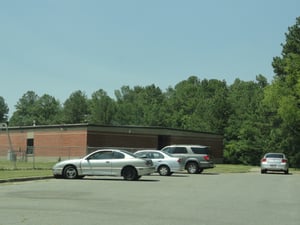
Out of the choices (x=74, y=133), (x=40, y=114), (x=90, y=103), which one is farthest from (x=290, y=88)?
(x=40, y=114)

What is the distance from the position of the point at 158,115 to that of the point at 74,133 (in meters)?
46.5

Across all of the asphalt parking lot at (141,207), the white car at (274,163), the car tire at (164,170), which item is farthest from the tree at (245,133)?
the asphalt parking lot at (141,207)

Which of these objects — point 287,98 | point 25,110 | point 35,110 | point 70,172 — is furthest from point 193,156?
point 25,110

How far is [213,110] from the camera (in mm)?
80562

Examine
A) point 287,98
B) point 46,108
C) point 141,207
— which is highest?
point 46,108

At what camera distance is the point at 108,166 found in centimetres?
2497

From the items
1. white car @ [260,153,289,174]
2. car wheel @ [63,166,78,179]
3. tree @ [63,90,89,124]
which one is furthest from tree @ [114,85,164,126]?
car wheel @ [63,166,78,179]

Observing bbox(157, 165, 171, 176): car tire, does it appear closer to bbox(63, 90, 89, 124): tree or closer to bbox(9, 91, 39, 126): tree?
bbox(63, 90, 89, 124): tree

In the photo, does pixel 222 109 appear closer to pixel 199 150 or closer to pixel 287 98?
pixel 287 98

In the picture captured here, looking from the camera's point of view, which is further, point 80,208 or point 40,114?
point 40,114

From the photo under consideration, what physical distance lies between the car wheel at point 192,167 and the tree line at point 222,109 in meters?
20.5

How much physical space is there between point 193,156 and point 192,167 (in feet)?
2.46

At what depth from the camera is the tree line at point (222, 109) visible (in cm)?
5569

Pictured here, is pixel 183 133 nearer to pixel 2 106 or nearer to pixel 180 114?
pixel 180 114
